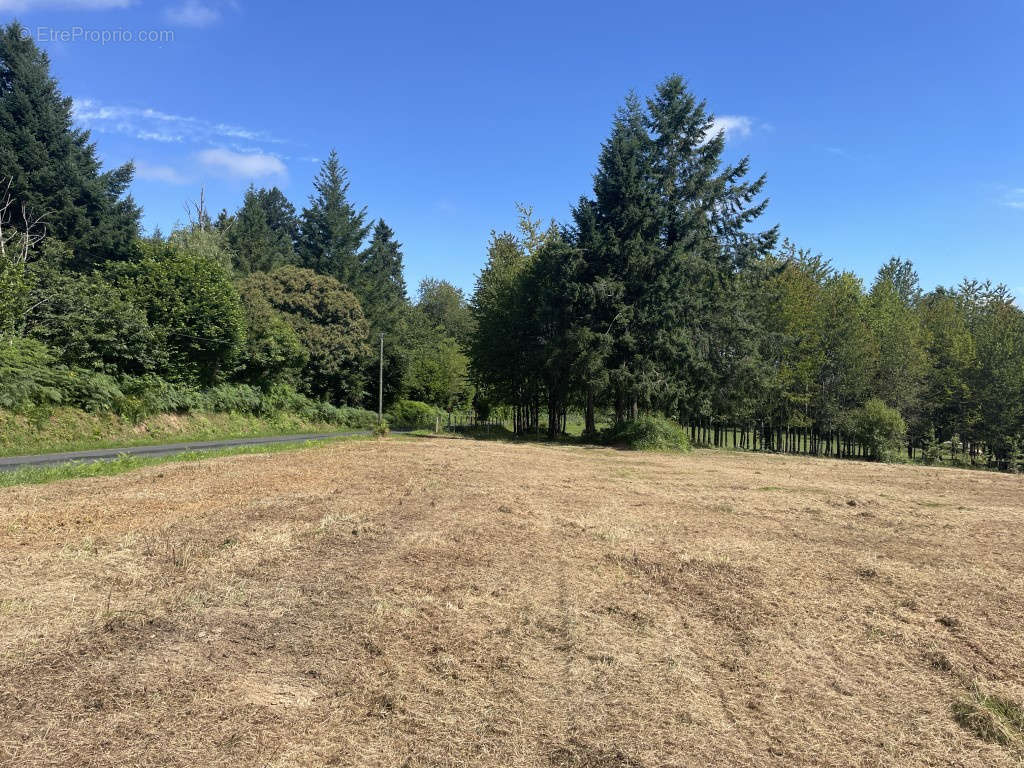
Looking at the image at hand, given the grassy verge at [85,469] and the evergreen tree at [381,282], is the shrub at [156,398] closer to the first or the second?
the grassy verge at [85,469]

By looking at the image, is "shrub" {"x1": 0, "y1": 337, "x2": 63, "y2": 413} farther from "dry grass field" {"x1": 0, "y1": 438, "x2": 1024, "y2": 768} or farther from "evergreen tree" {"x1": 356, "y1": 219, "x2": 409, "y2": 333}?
"evergreen tree" {"x1": 356, "y1": 219, "x2": 409, "y2": 333}

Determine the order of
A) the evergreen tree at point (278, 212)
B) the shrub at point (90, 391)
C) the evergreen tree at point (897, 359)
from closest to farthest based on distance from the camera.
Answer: the shrub at point (90, 391) < the evergreen tree at point (897, 359) < the evergreen tree at point (278, 212)

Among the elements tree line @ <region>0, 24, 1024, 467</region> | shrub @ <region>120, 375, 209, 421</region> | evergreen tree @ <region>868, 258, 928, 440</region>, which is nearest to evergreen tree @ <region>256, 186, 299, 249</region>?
tree line @ <region>0, 24, 1024, 467</region>

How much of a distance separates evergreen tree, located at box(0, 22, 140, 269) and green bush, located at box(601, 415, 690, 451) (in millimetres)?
30265

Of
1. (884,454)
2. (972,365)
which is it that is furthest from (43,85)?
(972,365)

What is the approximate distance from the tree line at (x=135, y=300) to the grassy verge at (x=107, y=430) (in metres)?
0.81

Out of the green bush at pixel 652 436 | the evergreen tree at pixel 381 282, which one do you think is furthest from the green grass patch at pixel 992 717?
the evergreen tree at pixel 381 282

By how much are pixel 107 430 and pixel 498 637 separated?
74.3 ft

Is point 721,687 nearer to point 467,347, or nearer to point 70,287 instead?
point 70,287

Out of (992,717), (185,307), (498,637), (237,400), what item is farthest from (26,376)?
(992,717)

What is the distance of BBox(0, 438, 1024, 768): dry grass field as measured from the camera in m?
3.04

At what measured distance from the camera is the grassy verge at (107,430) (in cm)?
1733

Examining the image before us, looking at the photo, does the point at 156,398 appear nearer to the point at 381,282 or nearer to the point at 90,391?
the point at 90,391

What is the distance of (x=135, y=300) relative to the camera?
24.7 metres
